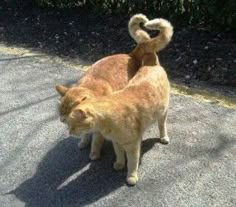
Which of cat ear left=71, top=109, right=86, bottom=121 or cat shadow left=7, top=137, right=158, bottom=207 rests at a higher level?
cat ear left=71, top=109, right=86, bottom=121

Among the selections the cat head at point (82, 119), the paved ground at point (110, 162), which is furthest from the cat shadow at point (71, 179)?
the cat head at point (82, 119)

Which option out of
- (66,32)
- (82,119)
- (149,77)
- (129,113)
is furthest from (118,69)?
(66,32)

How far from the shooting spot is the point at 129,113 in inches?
117

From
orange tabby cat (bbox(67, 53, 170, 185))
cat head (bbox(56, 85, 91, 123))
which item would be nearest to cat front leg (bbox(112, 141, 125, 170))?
orange tabby cat (bbox(67, 53, 170, 185))

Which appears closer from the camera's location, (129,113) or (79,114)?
(79,114)

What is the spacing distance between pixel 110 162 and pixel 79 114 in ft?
2.84

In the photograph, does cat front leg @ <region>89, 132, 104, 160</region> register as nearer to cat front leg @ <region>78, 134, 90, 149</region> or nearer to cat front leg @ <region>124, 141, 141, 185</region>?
cat front leg @ <region>78, 134, 90, 149</region>

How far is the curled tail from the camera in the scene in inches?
132

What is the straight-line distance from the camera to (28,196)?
313 centimetres

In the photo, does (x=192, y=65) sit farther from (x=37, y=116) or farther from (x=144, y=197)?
(x=144, y=197)

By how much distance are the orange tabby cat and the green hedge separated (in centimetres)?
173

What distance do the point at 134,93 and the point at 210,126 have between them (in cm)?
94

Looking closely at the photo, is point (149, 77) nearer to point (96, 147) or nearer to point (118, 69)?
point (118, 69)

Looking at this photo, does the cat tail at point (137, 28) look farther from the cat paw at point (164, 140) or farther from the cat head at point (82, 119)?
the cat head at point (82, 119)
